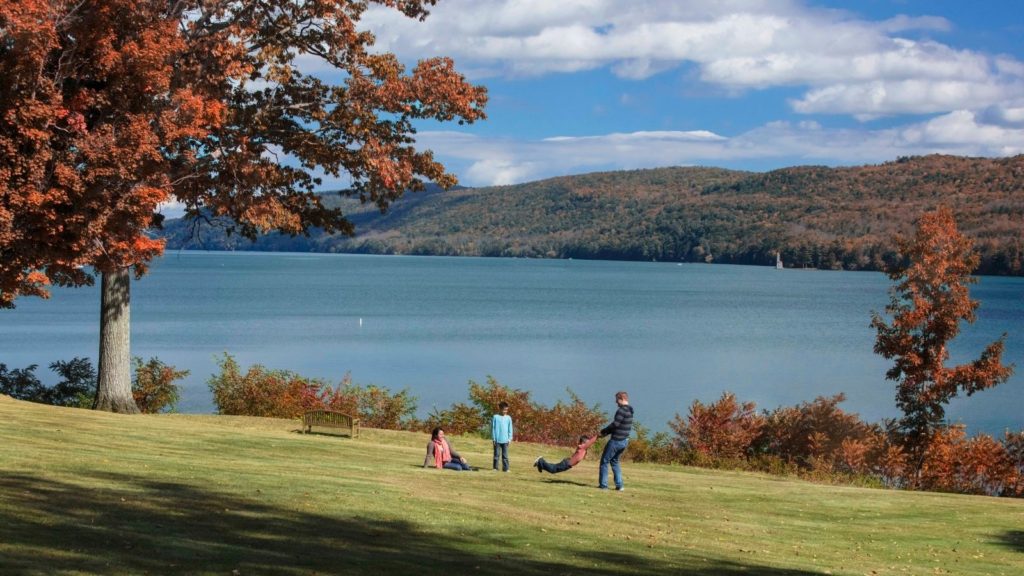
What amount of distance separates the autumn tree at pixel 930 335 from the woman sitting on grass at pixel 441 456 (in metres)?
14.9

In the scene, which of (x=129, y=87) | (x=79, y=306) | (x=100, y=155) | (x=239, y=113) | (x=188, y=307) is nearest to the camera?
(x=100, y=155)

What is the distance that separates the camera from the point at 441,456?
68.9 feet

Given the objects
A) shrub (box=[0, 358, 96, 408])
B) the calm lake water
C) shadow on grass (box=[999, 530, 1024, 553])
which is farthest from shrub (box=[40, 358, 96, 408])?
shadow on grass (box=[999, 530, 1024, 553])

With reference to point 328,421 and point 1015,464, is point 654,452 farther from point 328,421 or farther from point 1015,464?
point 1015,464

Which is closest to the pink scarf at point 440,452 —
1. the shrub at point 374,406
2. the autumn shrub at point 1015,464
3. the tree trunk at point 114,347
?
the tree trunk at point 114,347

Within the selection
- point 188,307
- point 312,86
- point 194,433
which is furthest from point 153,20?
point 188,307

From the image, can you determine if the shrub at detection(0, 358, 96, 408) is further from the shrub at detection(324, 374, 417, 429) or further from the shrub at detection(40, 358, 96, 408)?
the shrub at detection(324, 374, 417, 429)

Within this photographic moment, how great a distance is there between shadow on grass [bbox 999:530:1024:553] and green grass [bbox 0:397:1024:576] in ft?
0.15

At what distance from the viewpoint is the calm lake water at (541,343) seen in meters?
49.0

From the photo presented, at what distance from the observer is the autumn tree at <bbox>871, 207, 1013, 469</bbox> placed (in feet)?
98.8

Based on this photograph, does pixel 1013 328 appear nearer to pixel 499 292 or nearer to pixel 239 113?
pixel 499 292

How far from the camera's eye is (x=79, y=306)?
112250mm

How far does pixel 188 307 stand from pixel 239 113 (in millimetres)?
79878

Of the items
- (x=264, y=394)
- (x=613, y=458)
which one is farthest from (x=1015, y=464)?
(x=264, y=394)
